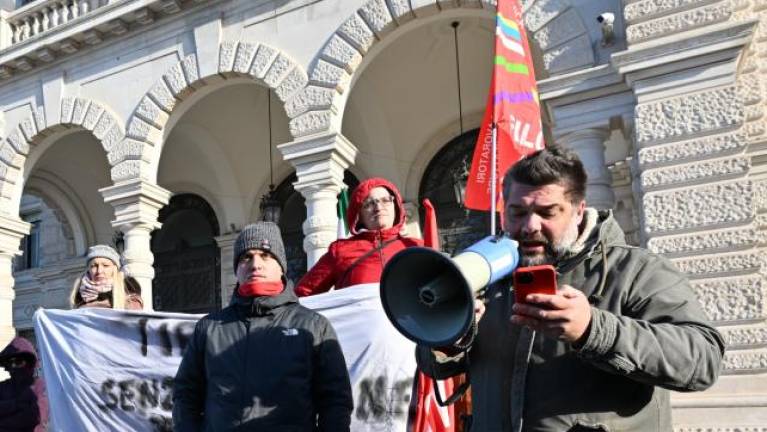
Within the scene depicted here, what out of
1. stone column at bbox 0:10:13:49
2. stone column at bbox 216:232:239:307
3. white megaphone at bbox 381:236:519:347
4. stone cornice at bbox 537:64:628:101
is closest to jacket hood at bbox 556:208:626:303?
white megaphone at bbox 381:236:519:347

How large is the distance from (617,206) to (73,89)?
336 inches

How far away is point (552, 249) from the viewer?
163 cm

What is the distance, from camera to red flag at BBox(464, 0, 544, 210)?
5359mm

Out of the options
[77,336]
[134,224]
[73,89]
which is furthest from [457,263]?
[73,89]

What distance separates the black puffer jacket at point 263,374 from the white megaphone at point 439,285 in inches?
47.1

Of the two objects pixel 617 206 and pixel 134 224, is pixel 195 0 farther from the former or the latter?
pixel 617 206

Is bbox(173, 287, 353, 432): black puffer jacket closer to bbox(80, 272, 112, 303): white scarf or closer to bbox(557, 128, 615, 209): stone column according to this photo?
bbox(80, 272, 112, 303): white scarf

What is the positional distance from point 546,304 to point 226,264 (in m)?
12.5

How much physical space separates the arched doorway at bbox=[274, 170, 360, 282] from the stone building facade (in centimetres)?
4

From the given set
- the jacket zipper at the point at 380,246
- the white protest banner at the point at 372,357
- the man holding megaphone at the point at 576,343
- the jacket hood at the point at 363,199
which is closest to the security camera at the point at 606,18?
the jacket hood at the point at 363,199

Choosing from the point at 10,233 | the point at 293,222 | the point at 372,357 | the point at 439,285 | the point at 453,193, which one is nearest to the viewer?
the point at 439,285

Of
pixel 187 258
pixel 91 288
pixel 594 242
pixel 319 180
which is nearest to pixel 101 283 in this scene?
pixel 91 288

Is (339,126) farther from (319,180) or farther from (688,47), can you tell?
(688,47)

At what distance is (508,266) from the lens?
1491 millimetres
